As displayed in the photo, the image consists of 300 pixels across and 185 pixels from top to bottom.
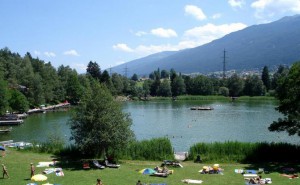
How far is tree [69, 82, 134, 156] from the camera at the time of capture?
33.7m

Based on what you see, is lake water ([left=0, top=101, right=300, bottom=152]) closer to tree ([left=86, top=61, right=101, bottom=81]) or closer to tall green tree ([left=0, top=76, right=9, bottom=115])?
tall green tree ([left=0, top=76, right=9, bottom=115])

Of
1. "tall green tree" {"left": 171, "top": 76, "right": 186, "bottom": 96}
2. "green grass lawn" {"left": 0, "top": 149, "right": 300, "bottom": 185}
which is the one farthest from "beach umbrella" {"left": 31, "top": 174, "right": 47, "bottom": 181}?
"tall green tree" {"left": 171, "top": 76, "right": 186, "bottom": 96}

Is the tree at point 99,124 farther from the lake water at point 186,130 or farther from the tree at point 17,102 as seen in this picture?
the tree at point 17,102

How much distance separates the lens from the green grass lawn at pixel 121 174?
89.2 ft

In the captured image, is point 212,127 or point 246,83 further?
point 246,83

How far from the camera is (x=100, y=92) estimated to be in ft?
116

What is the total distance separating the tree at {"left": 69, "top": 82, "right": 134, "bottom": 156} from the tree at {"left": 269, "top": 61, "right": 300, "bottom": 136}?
14978 mm

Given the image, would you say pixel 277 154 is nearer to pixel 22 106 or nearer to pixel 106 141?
pixel 106 141

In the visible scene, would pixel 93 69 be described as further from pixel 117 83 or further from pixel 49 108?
pixel 49 108

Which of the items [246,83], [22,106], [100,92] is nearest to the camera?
[100,92]

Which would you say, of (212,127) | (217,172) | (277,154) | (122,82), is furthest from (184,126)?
(122,82)

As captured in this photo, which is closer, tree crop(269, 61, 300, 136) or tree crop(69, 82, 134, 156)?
tree crop(69, 82, 134, 156)

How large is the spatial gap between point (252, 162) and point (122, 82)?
468 feet

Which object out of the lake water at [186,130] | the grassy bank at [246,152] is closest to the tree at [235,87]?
Answer: the lake water at [186,130]
